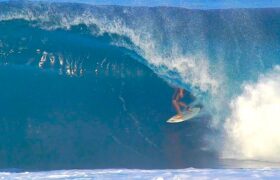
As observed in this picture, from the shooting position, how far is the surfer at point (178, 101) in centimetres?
808

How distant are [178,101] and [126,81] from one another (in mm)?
795

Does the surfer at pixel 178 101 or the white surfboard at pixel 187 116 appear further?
the surfer at pixel 178 101

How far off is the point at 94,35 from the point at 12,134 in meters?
2.32

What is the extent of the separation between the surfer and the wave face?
0.09m

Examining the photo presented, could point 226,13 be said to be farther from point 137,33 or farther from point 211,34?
point 137,33

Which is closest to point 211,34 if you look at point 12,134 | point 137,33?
point 137,33

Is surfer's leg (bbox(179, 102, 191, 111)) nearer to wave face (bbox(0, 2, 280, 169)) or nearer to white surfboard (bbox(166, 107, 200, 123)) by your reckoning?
white surfboard (bbox(166, 107, 200, 123))

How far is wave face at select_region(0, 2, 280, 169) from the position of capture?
7254 mm

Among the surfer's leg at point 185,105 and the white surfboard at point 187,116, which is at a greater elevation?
the surfer's leg at point 185,105

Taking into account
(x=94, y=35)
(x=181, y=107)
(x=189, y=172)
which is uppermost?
(x=94, y=35)

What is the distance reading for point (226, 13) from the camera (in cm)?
961

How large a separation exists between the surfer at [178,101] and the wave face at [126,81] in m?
0.09

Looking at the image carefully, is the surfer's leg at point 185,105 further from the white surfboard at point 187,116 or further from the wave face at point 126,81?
the wave face at point 126,81

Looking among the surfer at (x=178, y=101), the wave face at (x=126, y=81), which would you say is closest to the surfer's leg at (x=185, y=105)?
the surfer at (x=178, y=101)
